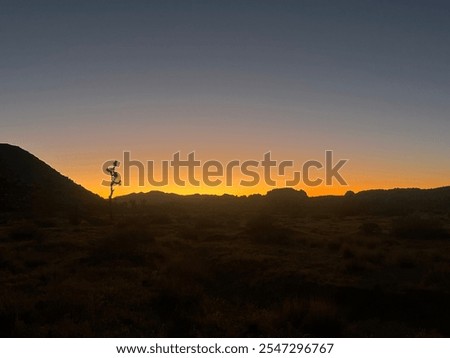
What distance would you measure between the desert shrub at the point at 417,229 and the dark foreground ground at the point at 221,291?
6029mm

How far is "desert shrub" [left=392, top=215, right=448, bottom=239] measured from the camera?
3431cm

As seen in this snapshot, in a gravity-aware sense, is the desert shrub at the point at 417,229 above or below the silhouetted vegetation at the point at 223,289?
above

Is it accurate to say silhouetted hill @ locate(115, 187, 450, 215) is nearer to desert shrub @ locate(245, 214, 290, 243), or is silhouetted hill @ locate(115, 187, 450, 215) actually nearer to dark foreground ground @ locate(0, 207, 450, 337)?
desert shrub @ locate(245, 214, 290, 243)

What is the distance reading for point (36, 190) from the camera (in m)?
70.9

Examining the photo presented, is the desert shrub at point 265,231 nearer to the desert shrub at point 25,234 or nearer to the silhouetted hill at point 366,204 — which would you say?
the desert shrub at point 25,234

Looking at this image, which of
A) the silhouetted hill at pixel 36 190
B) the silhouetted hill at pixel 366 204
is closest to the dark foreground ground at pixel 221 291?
the silhouetted hill at pixel 36 190

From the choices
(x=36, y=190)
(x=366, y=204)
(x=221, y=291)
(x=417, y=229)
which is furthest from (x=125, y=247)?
(x=366, y=204)

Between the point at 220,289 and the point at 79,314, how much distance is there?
5.88 metres

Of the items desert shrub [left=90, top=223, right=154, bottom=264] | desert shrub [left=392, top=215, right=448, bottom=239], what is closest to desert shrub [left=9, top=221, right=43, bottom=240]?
desert shrub [left=90, top=223, right=154, bottom=264]

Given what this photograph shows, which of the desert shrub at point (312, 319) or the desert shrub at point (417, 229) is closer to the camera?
A: the desert shrub at point (312, 319)

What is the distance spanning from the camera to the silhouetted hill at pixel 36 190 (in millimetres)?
63125

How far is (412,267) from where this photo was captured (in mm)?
20281
